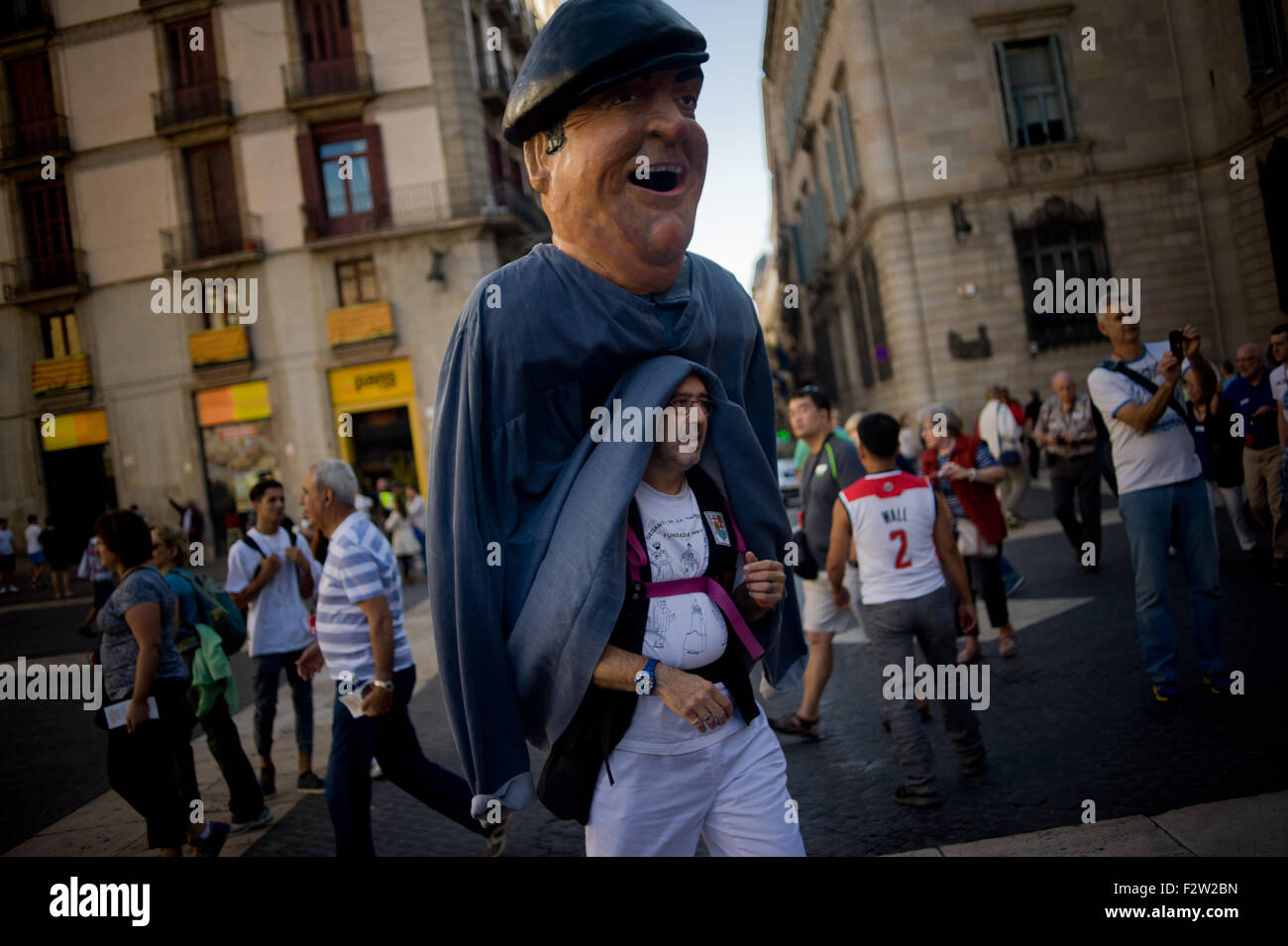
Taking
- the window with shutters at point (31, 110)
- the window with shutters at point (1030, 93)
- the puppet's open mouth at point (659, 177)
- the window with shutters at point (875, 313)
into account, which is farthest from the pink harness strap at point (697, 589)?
the window with shutters at point (875, 313)

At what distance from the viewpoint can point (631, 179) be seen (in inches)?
82.4

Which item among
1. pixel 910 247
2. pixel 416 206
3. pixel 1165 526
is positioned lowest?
pixel 1165 526

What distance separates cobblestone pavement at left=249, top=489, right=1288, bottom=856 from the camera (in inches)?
140

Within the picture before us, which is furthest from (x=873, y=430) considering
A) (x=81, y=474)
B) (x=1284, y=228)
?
(x=81, y=474)

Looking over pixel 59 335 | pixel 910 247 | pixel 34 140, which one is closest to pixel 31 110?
pixel 34 140

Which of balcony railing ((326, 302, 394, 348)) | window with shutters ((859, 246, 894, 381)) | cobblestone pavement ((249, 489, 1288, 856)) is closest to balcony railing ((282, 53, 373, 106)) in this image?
balcony railing ((326, 302, 394, 348))

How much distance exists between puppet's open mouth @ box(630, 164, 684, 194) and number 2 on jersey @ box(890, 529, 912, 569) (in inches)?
104

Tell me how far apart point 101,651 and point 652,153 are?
3.53 meters

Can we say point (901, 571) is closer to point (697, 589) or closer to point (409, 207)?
point (697, 589)

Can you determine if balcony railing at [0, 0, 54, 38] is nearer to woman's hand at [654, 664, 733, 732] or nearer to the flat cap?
the flat cap

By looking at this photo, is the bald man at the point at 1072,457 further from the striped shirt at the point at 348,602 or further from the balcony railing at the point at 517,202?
the balcony railing at the point at 517,202

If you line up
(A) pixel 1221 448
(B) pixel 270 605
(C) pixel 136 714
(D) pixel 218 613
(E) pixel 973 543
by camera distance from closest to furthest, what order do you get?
(C) pixel 136 714 < (D) pixel 218 613 < (B) pixel 270 605 < (E) pixel 973 543 < (A) pixel 1221 448

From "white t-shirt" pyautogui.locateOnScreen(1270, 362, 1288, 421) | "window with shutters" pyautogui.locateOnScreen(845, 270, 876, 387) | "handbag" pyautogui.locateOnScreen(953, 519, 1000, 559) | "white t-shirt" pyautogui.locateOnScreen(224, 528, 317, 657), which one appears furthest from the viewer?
"window with shutters" pyautogui.locateOnScreen(845, 270, 876, 387)

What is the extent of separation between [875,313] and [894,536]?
16751mm
